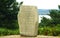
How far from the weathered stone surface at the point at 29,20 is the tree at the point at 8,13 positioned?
543 centimetres

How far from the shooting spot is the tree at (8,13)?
1537 cm

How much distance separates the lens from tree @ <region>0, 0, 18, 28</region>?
15367 mm

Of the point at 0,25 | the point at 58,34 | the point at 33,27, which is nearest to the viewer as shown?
the point at 33,27

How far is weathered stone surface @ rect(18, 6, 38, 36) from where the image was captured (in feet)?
32.1

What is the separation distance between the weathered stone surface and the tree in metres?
5.43

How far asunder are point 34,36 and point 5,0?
6.06m

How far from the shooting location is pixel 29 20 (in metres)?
9.81

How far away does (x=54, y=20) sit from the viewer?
1577cm

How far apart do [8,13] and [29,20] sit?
5984 millimetres

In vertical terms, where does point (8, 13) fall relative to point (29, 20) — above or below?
below

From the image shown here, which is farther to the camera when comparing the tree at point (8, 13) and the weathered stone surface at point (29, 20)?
the tree at point (8, 13)

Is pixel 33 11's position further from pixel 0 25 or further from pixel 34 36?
pixel 0 25

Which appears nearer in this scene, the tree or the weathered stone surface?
the weathered stone surface

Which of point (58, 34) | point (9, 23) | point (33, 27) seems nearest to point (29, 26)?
point (33, 27)
